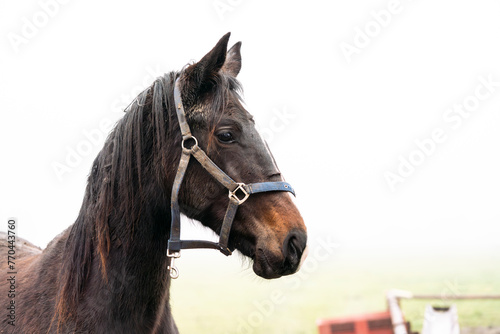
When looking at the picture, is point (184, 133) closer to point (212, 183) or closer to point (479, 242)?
point (212, 183)

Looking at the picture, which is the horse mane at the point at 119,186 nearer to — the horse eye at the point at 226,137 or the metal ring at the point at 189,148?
the metal ring at the point at 189,148

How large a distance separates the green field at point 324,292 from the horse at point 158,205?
4.82 m

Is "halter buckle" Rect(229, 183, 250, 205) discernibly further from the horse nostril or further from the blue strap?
the horse nostril

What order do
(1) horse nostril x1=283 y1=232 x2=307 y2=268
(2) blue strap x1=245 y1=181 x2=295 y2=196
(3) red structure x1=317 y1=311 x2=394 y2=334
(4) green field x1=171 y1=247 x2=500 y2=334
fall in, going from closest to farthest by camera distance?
(1) horse nostril x1=283 y1=232 x2=307 y2=268 < (2) blue strap x1=245 y1=181 x2=295 y2=196 < (3) red structure x1=317 y1=311 x2=394 y2=334 < (4) green field x1=171 y1=247 x2=500 y2=334

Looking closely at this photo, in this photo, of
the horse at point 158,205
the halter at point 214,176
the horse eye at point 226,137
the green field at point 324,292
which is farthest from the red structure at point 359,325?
the horse eye at point 226,137

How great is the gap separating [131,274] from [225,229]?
25.2 inches

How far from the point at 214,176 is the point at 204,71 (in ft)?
2.17

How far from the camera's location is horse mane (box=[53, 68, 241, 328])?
8.18ft

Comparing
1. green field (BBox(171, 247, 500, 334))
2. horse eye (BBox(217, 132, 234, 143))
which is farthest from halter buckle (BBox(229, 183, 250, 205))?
green field (BBox(171, 247, 500, 334))

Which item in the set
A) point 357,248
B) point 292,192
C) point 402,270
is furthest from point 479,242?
point 292,192

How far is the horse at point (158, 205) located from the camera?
2.38 metres

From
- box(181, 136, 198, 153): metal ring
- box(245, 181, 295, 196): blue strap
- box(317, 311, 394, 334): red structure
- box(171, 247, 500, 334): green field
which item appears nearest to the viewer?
box(245, 181, 295, 196): blue strap

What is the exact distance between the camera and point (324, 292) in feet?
A: 61.4

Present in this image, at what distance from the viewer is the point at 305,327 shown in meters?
12.2
